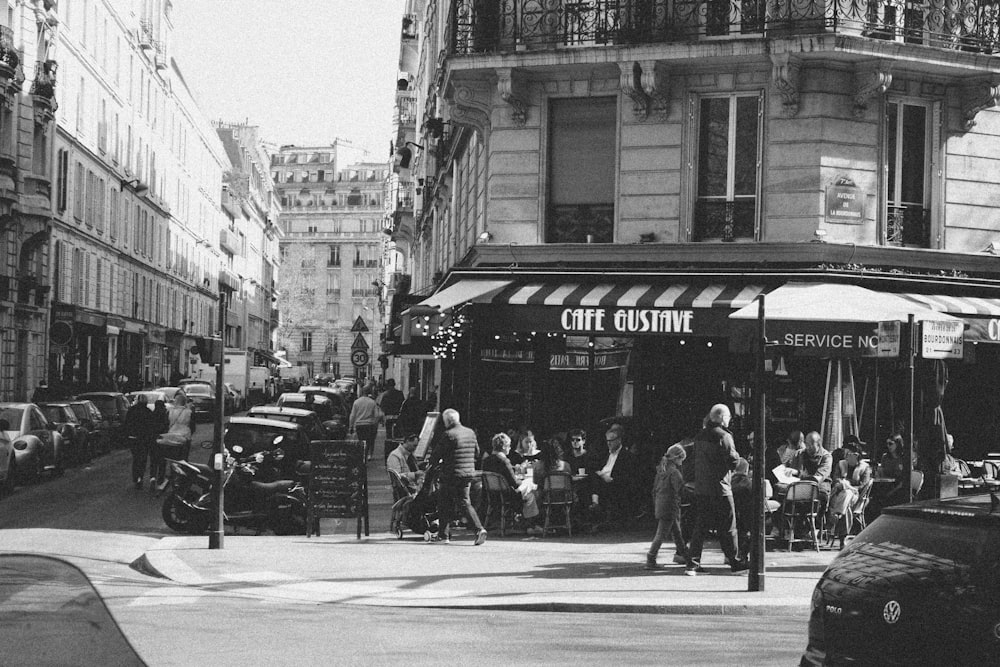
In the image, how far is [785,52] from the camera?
18.8 metres

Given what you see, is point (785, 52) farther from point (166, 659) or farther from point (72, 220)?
point (72, 220)

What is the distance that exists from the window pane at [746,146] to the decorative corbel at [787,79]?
57cm

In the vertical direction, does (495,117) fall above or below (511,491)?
above

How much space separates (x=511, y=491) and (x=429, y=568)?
146 inches

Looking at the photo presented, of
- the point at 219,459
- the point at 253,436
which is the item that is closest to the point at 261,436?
the point at 253,436

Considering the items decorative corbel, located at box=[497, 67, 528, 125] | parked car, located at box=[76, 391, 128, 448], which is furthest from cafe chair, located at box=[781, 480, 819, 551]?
parked car, located at box=[76, 391, 128, 448]

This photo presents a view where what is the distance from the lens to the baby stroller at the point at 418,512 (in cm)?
1712

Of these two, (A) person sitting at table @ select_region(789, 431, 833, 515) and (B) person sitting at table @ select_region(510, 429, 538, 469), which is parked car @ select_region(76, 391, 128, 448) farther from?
(A) person sitting at table @ select_region(789, 431, 833, 515)

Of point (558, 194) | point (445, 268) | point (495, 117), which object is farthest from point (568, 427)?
point (445, 268)

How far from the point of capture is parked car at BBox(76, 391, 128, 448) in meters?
34.6

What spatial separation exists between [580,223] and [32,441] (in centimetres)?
1099

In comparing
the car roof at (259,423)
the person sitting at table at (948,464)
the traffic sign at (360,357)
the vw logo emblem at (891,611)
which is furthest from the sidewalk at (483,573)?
the traffic sign at (360,357)

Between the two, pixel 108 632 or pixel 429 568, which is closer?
pixel 108 632

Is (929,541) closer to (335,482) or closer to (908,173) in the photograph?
(335,482)
